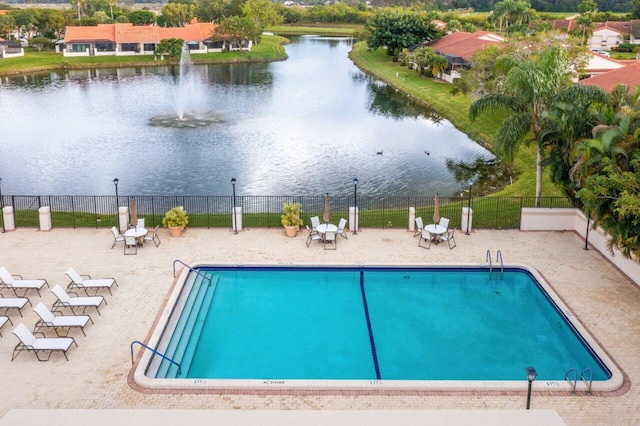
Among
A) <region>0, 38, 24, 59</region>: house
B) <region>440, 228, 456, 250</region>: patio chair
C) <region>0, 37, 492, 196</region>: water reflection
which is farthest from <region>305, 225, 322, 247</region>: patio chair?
<region>0, 38, 24, 59</region>: house

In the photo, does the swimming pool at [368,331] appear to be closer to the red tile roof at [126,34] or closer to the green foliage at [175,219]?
the green foliage at [175,219]

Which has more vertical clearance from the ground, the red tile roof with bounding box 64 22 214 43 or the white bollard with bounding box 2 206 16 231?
the red tile roof with bounding box 64 22 214 43

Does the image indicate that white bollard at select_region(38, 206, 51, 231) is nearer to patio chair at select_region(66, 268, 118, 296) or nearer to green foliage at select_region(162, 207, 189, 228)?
green foliage at select_region(162, 207, 189, 228)

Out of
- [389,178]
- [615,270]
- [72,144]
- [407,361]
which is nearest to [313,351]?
[407,361]

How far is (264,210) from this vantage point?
107 ft

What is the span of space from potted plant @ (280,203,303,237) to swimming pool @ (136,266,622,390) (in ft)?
9.46

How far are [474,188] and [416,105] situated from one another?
28.1 m

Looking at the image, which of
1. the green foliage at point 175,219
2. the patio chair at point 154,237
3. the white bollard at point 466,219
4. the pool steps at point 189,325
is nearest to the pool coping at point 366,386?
the pool steps at point 189,325

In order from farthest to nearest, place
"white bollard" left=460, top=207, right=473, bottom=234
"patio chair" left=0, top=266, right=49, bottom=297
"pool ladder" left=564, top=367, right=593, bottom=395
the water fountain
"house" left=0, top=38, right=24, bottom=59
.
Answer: "house" left=0, top=38, right=24, bottom=59 < the water fountain < "white bollard" left=460, top=207, right=473, bottom=234 < "patio chair" left=0, top=266, right=49, bottom=297 < "pool ladder" left=564, top=367, right=593, bottom=395

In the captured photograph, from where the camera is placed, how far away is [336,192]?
3622 cm

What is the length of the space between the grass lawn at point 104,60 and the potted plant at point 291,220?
7383 cm

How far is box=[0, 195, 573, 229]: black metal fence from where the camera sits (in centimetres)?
2794

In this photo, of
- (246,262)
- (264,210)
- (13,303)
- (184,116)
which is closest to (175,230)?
(246,262)

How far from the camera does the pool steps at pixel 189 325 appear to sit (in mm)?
18141
